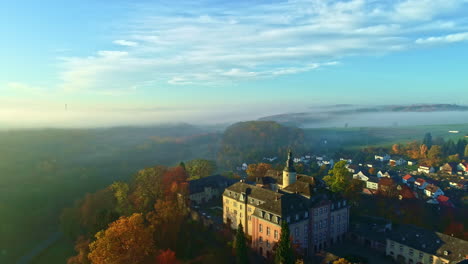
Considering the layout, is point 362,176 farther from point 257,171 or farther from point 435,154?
point 435,154

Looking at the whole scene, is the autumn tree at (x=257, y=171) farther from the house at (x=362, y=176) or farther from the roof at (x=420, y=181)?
the roof at (x=420, y=181)

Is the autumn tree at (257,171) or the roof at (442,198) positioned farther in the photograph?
the autumn tree at (257,171)

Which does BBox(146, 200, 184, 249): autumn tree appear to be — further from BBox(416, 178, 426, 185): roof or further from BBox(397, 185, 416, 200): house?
BBox(416, 178, 426, 185): roof

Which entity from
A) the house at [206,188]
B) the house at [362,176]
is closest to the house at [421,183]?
the house at [362,176]

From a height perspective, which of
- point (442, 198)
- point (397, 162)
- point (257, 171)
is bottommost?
point (442, 198)

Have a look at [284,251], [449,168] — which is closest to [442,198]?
[449,168]

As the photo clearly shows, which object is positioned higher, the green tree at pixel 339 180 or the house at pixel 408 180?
the green tree at pixel 339 180

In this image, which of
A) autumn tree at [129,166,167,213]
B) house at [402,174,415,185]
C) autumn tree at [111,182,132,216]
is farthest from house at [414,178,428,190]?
autumn tree at [111,182,132,216]
